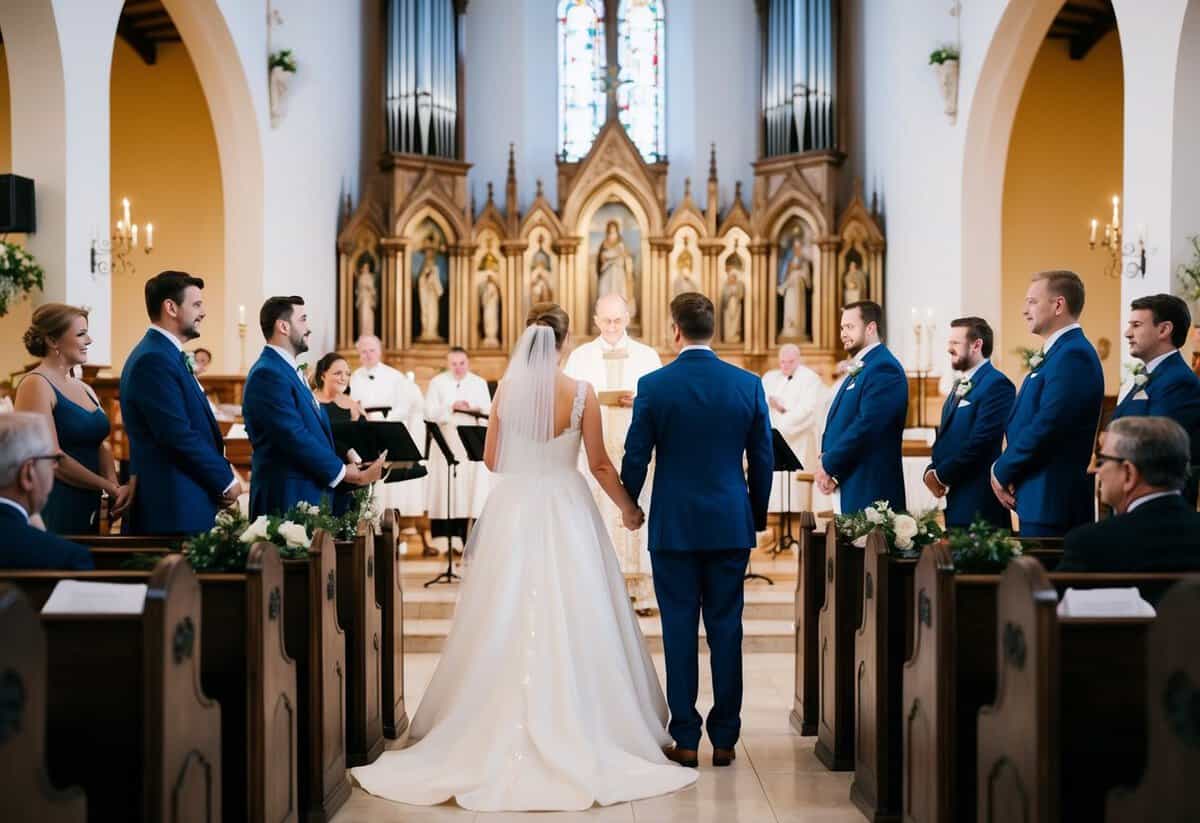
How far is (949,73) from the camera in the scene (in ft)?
35.8

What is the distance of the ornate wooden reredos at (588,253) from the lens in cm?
1280

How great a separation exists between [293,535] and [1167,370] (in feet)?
11.0

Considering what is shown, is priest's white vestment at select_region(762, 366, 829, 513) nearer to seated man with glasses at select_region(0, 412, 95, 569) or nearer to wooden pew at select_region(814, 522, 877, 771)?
wooden pew at select_region(814, 522, 877, 771)

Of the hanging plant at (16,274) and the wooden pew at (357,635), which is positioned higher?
the hanging plant at (16,274)

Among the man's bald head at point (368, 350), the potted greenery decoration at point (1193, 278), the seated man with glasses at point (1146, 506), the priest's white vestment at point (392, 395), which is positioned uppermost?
the potted greenery decoration at point (1193, 278)

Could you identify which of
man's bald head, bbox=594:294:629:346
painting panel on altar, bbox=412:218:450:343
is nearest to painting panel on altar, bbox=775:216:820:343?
painting panel on altar, bbox=412:218:450:343

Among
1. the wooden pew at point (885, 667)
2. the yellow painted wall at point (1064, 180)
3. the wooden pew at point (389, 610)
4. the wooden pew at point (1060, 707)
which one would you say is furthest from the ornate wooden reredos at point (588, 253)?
the wooden pew at point (1060, 707)

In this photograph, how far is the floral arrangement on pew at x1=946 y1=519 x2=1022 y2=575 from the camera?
346 cm

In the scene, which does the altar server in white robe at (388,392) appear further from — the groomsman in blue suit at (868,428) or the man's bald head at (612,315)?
the groomsman in blue suit at (868,428)

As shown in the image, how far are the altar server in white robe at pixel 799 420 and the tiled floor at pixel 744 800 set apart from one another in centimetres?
535

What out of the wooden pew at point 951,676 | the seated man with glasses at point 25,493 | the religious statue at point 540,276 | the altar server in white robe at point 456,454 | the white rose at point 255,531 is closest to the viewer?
the seated man with glasses at point 25,493

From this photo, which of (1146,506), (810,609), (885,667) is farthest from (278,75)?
(1146,506)

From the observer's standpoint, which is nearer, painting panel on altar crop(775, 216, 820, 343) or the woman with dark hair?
the woman with dark hair

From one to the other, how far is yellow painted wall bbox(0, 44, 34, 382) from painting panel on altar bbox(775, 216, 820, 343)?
286 inches
